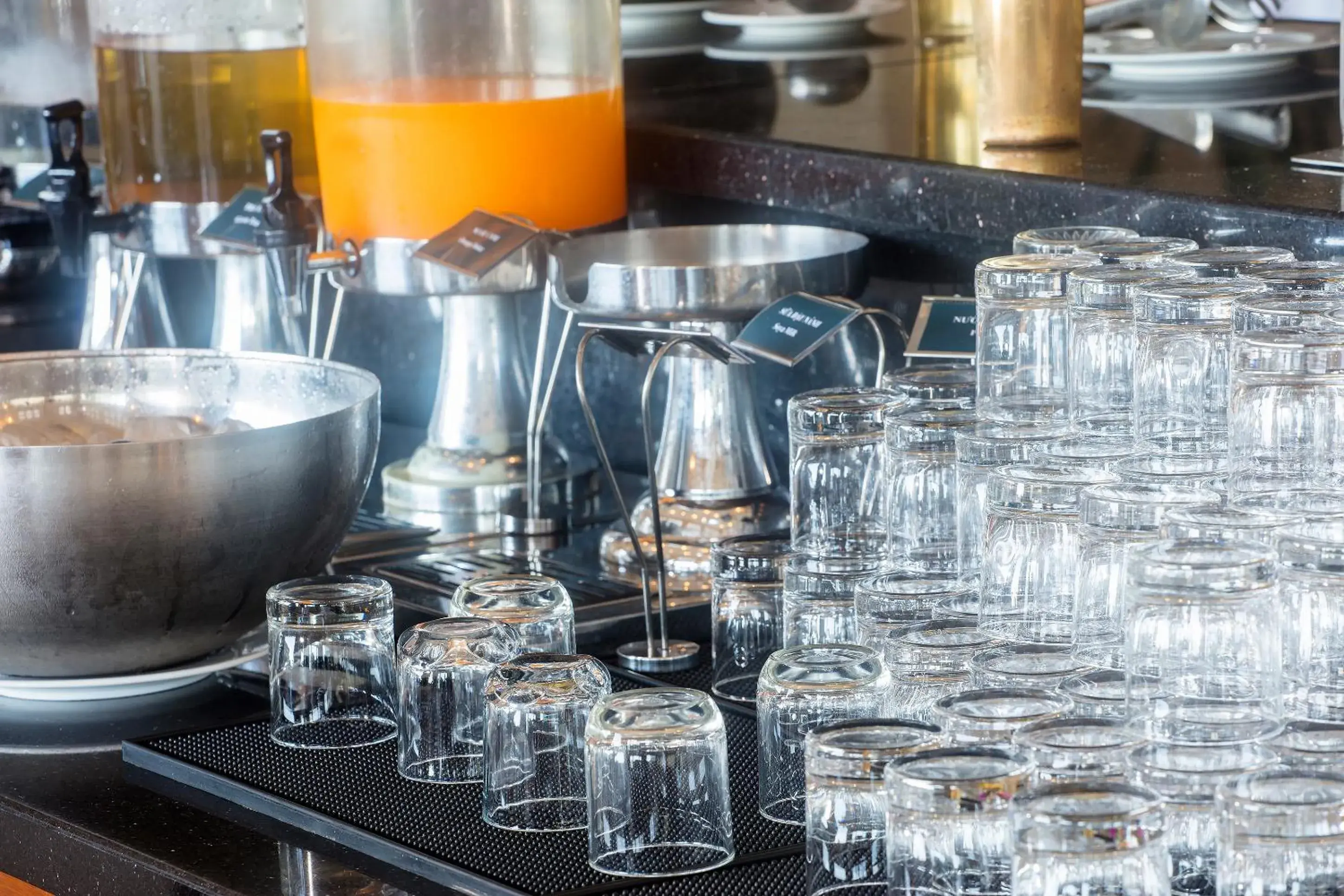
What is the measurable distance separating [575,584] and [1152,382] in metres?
0.61

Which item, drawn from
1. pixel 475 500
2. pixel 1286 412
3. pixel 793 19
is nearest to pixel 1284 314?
pixel 1286 412

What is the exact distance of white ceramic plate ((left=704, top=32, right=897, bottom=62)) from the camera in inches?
102

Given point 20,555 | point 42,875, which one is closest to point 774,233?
point 20,555

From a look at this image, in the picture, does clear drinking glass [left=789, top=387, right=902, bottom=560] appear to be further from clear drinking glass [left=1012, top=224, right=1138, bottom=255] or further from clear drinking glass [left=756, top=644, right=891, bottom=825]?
clear drinking glass [left=756, top=644, right=891, bottom=825]

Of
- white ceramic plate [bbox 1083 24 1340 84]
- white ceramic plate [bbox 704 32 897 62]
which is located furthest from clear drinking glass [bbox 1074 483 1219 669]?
white ceramic plate [bbox 704 32 897 62]

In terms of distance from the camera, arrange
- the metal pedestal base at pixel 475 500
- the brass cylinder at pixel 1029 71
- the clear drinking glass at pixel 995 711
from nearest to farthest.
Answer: the clear drinking glass at pixel 995 711 < the brass cylinder at pixel 1029 71 < the metal pedestal base at pixel 475 500

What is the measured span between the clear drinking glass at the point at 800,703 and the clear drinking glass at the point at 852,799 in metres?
0.08

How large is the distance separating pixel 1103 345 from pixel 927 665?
23 centimetres

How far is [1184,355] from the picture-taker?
3.76 feet

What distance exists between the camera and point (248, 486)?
54.6 inches

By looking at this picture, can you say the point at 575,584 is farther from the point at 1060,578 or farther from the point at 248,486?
the point at 1060,578

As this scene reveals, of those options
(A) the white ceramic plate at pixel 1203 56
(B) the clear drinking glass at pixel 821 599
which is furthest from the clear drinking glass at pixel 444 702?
(A) the white ceramic plate at pixel 1203 56

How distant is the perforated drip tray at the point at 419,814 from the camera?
104cm

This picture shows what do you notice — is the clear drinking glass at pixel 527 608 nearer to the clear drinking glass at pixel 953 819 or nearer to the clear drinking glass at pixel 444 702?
the clear drinking glass at pixel 444 702
